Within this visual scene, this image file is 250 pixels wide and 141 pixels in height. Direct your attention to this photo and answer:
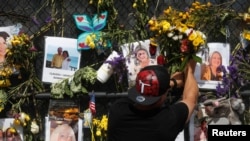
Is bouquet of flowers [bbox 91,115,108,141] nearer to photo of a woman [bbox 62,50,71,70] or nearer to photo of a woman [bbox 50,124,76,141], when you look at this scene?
photo of a woman [bbox 50,124,76,141]

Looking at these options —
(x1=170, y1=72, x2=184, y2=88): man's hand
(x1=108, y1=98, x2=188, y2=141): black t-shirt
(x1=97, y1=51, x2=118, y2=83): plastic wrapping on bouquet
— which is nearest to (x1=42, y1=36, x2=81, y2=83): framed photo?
(x1=97, y1=51, x2=118, y2=83): plastic wrapping on bouquet

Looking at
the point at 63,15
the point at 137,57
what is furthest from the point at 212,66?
the point at 63,15

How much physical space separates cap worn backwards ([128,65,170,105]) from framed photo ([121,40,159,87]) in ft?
3.59

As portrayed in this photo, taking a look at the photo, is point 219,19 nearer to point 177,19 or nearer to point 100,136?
point 177,19

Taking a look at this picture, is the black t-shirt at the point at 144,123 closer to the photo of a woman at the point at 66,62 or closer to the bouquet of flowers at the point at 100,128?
the bouquet of flowers at the point at 100,128

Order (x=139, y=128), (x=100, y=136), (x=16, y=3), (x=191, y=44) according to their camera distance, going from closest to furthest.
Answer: (x=139, y=128), (x=191, y=44), (x=100, y=136), (x=16, y=3)

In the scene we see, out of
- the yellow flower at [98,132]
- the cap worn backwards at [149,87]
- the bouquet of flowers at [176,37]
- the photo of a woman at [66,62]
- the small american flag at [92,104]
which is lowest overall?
the yellow flower at [98,132]

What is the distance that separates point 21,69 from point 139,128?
1754 millimetres

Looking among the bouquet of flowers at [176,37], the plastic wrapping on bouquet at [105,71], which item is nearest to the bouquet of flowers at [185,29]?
the bouquet of flowers at [176,37]

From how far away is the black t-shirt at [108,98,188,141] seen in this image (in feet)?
9.36

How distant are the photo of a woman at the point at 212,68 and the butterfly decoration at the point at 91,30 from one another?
2.71 feet

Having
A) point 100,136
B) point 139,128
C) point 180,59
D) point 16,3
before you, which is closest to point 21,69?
point 16,3

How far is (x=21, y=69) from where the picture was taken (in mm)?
4266

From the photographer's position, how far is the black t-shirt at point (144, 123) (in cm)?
285
